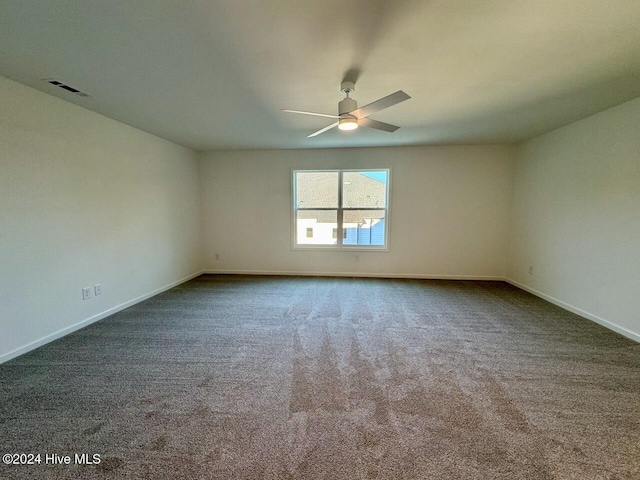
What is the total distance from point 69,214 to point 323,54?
296 centimetres

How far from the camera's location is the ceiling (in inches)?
57.1

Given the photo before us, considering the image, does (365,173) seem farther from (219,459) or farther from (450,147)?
(219,459)

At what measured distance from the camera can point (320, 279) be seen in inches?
190

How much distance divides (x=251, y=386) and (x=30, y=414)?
133cm

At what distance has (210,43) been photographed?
1.73 m

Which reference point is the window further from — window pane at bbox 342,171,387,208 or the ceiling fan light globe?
the ceiling fan light globe

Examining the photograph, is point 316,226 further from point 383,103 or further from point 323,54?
point 323,54

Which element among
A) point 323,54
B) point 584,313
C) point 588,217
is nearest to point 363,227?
point 588,217

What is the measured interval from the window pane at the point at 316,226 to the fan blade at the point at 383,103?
2.79m

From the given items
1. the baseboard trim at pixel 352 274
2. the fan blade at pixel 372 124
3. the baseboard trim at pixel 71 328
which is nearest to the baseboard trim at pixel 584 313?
the baseboard trim at pixel 352 274

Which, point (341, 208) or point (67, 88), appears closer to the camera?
point (67, 88)

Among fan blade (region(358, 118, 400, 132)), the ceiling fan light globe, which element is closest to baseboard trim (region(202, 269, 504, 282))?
fan blade (region(358, 118, 400, 132))

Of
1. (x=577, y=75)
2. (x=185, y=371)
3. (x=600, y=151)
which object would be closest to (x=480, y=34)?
(x=577, y=75)

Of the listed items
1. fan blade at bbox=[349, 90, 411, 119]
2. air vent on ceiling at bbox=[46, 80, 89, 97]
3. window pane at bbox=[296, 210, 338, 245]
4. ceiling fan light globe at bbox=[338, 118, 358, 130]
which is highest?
air vent on ceiling at bbox=[46, 80, 89, 97]
